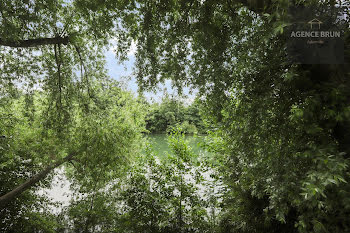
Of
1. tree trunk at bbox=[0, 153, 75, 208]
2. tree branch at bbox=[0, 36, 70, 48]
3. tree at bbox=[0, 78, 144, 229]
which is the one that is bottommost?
tree trunk at bbox=[0, 153, 75, 208]

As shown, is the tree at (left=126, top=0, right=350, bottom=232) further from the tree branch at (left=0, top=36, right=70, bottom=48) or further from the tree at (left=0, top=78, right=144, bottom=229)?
the tree at (left=0, top=78, right=144, bottom=229)

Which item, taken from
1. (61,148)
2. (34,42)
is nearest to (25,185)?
(61,148)

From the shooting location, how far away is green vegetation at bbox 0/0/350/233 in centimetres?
237

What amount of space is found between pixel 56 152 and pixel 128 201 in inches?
93.5

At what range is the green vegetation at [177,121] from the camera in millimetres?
2365

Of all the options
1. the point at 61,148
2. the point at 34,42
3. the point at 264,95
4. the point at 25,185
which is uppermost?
the point at 34,42

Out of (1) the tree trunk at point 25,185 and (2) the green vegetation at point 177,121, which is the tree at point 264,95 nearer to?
(2) the green vegetation at point 177,121

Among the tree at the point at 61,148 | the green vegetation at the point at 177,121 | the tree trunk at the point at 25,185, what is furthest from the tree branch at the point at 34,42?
the tree trunk at the point at 25,185

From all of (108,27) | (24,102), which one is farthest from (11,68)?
(108,27)

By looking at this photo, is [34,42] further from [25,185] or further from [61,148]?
[25,185]

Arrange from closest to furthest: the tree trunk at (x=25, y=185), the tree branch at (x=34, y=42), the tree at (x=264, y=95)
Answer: the tree at (x=264, y=95), the tree branch at (x=34, y=42), the tree trunk at (x=25, y=185)

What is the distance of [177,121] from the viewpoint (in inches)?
238

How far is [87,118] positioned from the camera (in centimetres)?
536

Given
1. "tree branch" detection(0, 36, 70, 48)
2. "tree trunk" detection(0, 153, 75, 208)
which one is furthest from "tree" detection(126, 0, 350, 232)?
"tree trunk" detection(0, 153, 75, 208)
